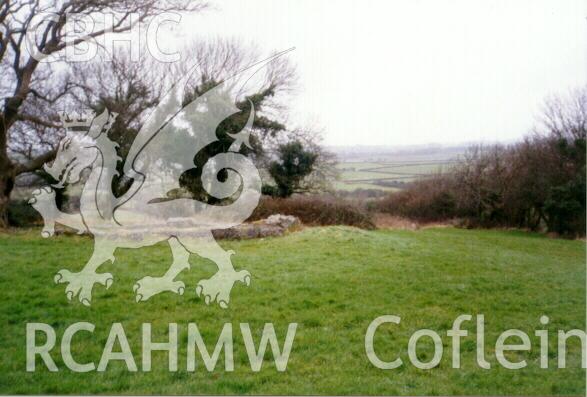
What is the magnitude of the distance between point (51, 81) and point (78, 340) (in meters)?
4.80

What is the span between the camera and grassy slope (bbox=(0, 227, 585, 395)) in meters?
3.00

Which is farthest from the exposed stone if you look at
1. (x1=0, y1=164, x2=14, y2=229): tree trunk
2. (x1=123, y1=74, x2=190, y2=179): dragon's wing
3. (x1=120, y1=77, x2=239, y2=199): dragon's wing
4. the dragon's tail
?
(x1=0, y1=164, x2=14, y2=229): tree trunk

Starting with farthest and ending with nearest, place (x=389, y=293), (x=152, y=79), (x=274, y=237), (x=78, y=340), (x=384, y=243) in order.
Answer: (x=274, y=237) → (x=384, y=243) → (x=152, y=79) → (x=389, y=293) → (x=78, y=340)

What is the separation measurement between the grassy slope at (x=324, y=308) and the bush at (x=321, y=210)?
251cm

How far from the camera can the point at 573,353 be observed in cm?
347

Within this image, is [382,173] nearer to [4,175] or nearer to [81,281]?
[81,281]

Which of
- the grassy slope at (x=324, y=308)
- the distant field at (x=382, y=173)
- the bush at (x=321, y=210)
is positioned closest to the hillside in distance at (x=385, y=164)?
the distant field at (x=382, y=173)

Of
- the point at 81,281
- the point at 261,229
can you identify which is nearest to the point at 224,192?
the point at 261,229

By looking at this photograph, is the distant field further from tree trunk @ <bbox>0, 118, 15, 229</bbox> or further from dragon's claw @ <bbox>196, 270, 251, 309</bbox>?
tree trunk @ <bbox>0, 118, 15, 229</bbox>

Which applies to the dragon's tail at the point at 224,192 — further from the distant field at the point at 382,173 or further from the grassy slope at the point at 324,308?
the distant field at the point at 382,173

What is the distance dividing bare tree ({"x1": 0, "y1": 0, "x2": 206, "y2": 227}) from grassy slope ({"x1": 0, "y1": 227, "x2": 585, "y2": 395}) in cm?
134

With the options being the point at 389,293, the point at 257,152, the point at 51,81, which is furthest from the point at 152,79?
the point at 389,293

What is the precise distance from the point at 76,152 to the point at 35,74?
3075 mm

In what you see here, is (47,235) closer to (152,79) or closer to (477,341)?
(152,79)
